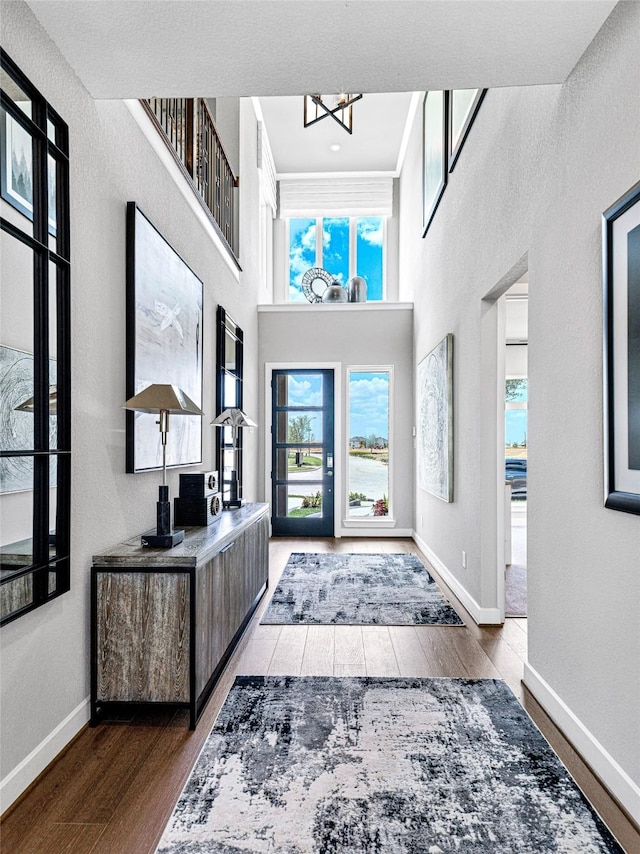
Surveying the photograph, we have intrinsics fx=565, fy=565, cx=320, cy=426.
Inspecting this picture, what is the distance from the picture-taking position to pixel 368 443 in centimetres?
702

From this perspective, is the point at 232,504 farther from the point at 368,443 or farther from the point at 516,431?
the point at 516,431

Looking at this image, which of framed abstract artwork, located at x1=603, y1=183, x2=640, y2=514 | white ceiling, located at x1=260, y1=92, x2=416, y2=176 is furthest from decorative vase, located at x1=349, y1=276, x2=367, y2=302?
framed abstract artwork, located at x1=603, y1=183, x2=640, y2=514

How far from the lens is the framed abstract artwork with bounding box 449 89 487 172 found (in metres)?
3.75

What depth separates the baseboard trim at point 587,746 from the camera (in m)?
1.79

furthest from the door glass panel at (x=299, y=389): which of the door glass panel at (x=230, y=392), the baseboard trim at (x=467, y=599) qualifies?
the baseboard trim at (x=467, y=599)

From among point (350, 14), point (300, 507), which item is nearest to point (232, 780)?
point (350, 14)

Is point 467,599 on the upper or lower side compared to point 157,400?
lower

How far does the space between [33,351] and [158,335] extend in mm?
1232

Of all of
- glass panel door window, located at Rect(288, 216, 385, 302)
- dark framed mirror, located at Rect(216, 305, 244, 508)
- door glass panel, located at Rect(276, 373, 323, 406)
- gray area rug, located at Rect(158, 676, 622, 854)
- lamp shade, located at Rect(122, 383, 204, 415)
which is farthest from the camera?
glass panel door window, located at Rect(288, 216, 385, 302)

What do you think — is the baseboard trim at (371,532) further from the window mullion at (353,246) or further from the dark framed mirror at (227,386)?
the window mullion at (353,246)

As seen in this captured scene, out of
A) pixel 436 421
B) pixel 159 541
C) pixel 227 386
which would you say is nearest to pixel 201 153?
pixel 227 386

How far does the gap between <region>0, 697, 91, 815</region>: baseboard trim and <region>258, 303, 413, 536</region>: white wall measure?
4684 millimetres

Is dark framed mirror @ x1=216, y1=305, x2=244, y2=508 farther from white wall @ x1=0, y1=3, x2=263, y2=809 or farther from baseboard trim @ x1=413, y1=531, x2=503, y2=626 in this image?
baseboard trim @ x1=413, y1=531, x2=503, y2=626

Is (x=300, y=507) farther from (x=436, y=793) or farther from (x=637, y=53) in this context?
(x=637, y=53)
